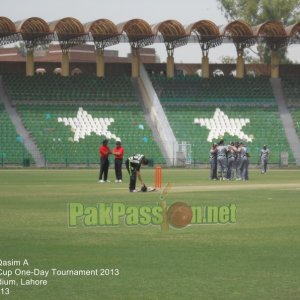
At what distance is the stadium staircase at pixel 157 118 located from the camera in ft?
246

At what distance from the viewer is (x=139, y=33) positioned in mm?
83250

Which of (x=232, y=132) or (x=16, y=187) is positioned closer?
(x=16, y=187)

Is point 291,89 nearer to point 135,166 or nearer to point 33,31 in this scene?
point 33,31

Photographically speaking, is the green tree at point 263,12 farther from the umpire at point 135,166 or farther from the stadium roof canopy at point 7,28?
the umpire at point 135,166

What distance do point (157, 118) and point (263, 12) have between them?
137ft

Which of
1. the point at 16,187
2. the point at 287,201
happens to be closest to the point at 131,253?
the point at 287,201

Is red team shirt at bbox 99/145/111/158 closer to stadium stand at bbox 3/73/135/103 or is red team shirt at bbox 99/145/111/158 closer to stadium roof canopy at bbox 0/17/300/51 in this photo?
stadium stand at bbox 3/73/135/103

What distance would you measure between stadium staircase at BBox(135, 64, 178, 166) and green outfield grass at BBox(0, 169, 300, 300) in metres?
43.7

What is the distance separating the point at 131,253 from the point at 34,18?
62.3 meters

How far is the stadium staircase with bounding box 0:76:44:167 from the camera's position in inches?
2849

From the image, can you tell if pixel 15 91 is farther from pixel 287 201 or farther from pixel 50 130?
pixel 287 201

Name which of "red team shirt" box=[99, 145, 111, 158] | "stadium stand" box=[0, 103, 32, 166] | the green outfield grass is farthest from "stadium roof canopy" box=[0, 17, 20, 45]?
the green outfield grass

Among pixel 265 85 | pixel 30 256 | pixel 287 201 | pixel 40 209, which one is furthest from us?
pixel 265 85

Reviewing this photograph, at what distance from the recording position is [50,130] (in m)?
75.9
